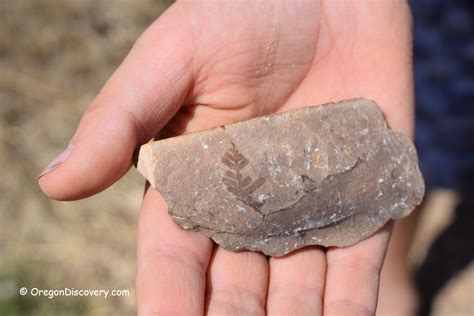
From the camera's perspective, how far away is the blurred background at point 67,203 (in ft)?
8.37

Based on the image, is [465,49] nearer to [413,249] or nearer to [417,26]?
[417,26]

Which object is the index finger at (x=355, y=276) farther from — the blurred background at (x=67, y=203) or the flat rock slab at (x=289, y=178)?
the blurred background at (x=67, y=203)

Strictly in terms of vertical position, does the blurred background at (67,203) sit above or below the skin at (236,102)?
below

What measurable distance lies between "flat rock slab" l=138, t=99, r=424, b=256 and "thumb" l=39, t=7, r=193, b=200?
81 millimetres

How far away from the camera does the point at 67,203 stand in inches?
108

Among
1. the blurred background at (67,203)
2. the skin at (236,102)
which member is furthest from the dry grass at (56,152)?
the skin at (236,102)

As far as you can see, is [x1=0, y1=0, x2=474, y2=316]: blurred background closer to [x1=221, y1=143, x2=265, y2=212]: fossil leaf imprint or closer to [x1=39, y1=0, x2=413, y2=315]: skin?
[x1=39, y1=0, x2=413, y2=315]: skin

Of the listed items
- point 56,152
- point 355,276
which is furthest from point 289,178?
point 56,152

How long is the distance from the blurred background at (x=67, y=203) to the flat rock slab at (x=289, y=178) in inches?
40.6

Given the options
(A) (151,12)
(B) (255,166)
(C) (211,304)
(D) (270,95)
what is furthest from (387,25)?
(A) (151,12)

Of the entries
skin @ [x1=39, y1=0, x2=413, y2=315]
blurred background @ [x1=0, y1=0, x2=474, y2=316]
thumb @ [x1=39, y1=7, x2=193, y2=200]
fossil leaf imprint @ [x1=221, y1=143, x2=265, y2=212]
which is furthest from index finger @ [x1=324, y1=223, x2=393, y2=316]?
blurred background @ [x1=0, y1=0, x2=474, y2=316]

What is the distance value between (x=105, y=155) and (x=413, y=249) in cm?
169

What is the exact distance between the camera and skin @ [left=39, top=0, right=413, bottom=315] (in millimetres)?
1590

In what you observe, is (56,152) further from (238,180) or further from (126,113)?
(238,180)
